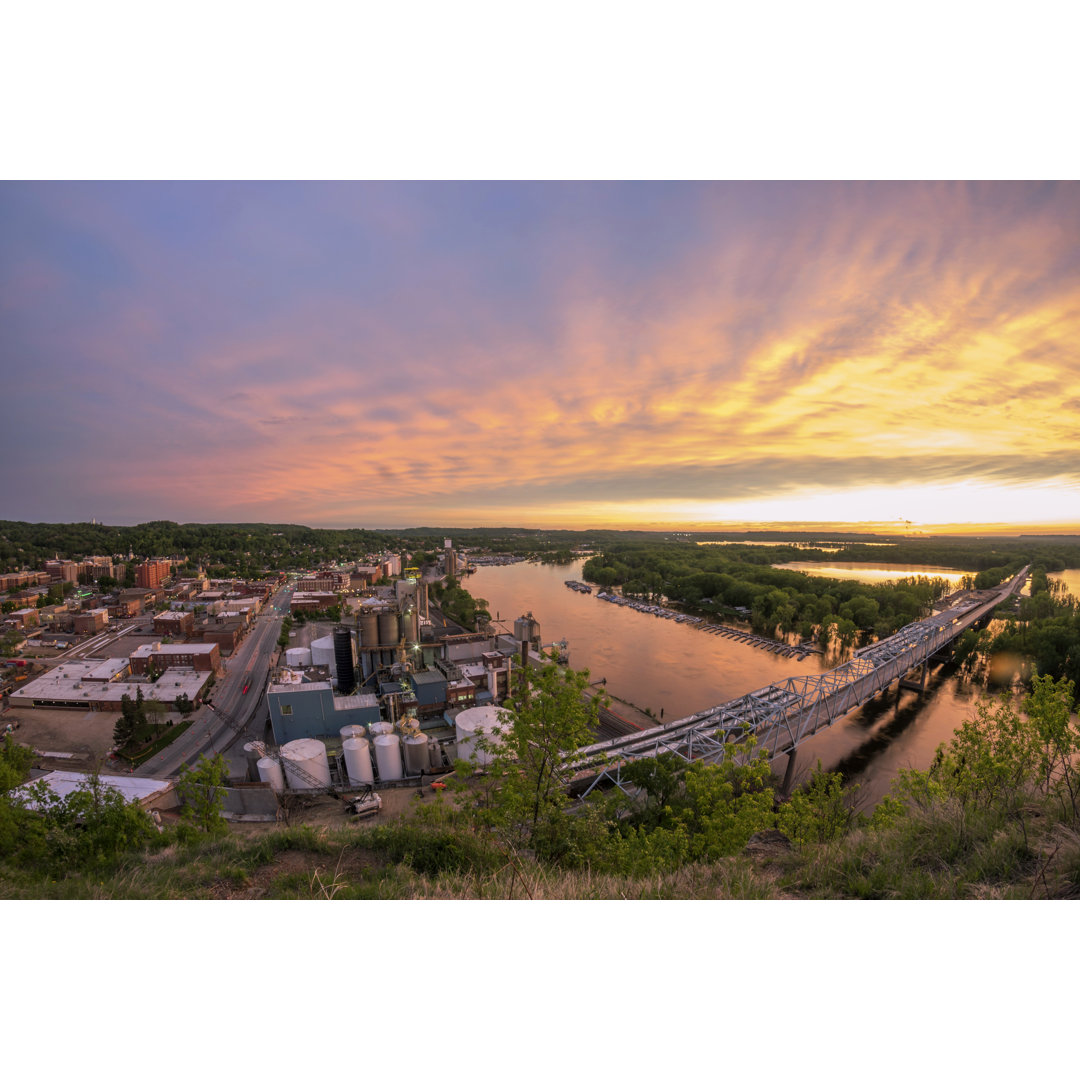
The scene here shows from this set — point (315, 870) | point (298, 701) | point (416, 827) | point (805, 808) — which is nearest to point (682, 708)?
point (805, 808)

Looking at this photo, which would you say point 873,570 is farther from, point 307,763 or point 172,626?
point 172,626

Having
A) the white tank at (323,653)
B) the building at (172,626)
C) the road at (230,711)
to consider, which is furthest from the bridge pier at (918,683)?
the building at (172,626)

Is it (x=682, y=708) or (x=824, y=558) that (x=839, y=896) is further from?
(x=824, y=558)

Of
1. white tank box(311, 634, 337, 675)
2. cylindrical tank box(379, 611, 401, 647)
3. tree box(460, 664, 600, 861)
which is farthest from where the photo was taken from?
white tank box(311, 634, 337, 675)

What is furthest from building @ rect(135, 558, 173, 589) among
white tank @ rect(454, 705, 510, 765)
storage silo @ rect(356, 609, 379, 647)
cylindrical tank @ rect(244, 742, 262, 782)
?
white tank @ rect(454, 705, 510, 765)

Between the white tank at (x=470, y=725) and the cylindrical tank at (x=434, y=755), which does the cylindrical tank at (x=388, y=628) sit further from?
the white tank at (x=470, y=725)

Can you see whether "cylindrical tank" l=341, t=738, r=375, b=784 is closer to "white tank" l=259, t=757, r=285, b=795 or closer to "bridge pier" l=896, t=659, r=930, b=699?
"white tank" l=259, t=757, r=285, b=795
